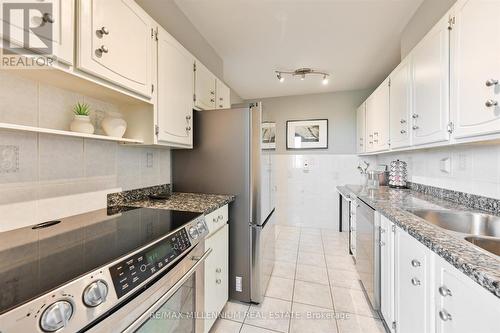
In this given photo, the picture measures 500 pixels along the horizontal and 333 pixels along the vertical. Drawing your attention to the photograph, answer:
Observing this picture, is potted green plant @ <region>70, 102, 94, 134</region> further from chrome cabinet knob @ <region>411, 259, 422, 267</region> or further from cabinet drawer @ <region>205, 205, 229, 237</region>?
chrome cabinet knob @ <region>411, 259, 422, 267</region>

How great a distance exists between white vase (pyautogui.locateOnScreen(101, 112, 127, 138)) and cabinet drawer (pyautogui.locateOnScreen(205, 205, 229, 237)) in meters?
0.73

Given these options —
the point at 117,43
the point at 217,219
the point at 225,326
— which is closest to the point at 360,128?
the point at 217,219

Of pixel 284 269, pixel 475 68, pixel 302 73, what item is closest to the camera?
pixel 475 68

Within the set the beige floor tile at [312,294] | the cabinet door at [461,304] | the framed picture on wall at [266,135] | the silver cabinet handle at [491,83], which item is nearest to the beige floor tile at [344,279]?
the beige floor tile at [312,294]

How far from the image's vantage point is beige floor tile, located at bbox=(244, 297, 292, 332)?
1533mm

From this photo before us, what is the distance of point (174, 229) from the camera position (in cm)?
96

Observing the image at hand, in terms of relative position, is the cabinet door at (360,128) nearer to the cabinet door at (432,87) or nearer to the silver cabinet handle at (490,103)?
the cabinet door at (432,87)

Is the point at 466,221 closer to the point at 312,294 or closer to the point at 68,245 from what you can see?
the point at 312,294

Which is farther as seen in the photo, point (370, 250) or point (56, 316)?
point (370, 250)

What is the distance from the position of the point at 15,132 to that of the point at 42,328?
0.90 metres

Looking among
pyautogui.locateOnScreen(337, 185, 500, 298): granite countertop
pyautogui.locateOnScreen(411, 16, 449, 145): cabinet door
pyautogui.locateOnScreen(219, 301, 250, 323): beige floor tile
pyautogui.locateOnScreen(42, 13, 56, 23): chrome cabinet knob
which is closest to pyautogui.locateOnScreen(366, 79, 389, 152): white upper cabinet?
pyautogui.locateOnScreen(411, 16, 449, 145): cabinet door

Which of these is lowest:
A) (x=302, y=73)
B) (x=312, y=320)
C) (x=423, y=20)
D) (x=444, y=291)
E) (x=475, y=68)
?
(x=312, y=320)

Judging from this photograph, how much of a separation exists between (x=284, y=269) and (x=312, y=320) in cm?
74

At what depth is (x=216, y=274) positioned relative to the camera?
57.6 inches
